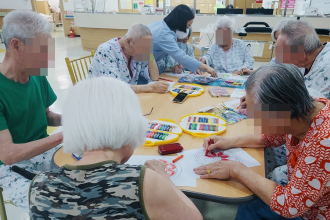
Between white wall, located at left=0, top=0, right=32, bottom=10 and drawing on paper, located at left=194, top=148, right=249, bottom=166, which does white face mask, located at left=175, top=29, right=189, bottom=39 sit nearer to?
drawing on paper, located at left=194, top=148, right=249, bottom=166

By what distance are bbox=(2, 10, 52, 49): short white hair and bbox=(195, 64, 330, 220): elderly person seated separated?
40.5 inches

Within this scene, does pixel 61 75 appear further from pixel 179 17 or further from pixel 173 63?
pixel 179 17

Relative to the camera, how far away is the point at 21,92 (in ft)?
4.30

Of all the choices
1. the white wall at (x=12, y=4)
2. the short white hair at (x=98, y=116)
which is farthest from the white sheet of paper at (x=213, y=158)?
the white wall at (x=12, y=4)

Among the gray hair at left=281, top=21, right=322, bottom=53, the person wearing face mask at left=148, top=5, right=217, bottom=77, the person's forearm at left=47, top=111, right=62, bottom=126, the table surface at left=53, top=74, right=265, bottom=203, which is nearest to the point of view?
the table surface at left=53, top=74, right=265, bottom=203

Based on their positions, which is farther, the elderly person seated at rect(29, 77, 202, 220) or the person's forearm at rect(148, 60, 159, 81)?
the person's forearm at rect(148, 60, 159, 81)

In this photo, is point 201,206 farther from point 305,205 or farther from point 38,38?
point 38,38

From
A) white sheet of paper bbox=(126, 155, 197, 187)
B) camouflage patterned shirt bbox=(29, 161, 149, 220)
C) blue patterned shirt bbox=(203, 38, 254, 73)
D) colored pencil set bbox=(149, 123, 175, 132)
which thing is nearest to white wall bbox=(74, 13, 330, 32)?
blue patterned shirt bbox=(203, 38, 254, 73)

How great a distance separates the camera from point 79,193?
25.6 inches

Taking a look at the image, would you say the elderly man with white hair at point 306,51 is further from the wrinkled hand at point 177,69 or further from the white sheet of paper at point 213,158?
the wrinkled hand at point 177,69

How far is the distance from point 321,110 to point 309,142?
0.13 metres

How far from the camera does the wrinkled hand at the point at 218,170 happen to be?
1.00 metres

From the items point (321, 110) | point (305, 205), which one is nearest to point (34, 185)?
point (305, 205)

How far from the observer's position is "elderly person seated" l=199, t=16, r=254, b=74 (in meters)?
2.88
